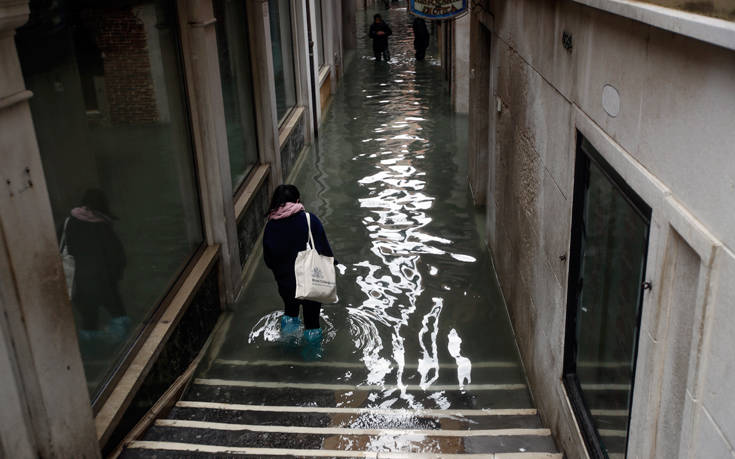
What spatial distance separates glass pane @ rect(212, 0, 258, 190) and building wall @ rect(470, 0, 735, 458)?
4.11m

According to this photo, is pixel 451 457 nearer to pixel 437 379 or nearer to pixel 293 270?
pixel 437 379

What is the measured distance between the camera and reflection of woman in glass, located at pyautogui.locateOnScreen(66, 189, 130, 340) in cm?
489

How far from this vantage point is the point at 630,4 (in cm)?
325

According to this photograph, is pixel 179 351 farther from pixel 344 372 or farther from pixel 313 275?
pixel 344 372

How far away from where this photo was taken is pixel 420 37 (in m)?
23.3

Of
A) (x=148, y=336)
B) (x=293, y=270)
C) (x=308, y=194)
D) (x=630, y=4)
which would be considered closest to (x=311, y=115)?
(x=308, y=194)

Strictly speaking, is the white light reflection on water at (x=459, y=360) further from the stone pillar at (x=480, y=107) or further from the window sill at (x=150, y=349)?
the stone pillar at (x=480, y=107)

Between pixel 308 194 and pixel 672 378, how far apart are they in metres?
8.89

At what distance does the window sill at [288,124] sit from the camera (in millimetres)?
12002

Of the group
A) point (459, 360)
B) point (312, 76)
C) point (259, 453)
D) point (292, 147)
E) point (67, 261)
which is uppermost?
point (67, 261)

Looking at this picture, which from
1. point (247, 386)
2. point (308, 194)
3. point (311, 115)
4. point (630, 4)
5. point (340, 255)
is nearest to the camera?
point (630, 4)

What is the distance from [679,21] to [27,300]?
3280 millimetres

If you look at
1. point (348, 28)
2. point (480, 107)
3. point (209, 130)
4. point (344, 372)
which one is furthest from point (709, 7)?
point (348, 28)

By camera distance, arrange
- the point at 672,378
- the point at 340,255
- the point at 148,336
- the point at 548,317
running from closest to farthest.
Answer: the point at 672,378 → the point at 548,317 → the point at 148,336 → the point at 340,255
